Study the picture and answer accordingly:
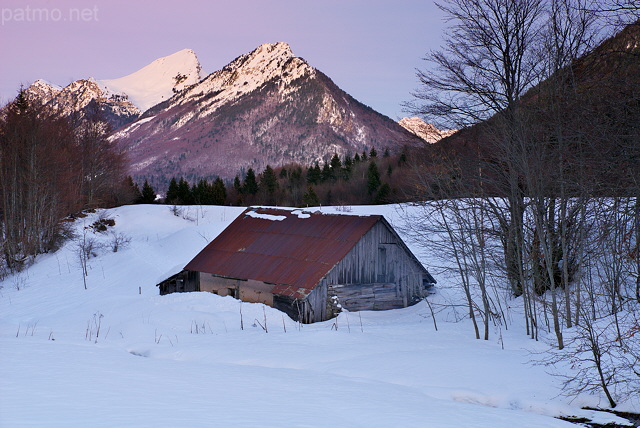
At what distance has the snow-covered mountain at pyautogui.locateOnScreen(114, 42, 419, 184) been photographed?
15925 centimetres

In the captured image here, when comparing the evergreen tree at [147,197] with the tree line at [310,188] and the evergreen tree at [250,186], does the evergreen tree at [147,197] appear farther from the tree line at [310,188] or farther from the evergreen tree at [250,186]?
the evergreen tree at [250,186]

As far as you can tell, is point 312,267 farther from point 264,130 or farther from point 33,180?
point 264,130

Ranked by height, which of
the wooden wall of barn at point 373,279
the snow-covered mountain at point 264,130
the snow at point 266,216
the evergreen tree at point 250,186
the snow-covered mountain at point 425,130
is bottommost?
the wooden wall of barn at point 373,279

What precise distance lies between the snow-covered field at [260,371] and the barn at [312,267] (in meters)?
0.91

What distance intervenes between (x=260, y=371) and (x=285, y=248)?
36.7 ft

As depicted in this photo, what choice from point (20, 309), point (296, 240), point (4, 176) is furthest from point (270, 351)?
point (4, 176)

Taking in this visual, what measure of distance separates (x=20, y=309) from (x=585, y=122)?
27215mm

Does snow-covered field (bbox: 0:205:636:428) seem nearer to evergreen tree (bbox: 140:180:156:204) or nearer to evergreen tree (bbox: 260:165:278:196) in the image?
evergreen tree (bbox: 140:180:156:204)

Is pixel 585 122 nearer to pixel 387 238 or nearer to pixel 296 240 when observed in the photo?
pixel 387 238

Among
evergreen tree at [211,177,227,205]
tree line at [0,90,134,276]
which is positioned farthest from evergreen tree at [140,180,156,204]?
tree line at [0,90,134,276]

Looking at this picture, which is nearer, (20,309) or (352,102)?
(20,309)

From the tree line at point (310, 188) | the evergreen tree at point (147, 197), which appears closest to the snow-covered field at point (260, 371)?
the evergreen tree at point (147, 197)

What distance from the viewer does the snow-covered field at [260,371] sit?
7566mm

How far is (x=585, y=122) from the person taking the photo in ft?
40.8
